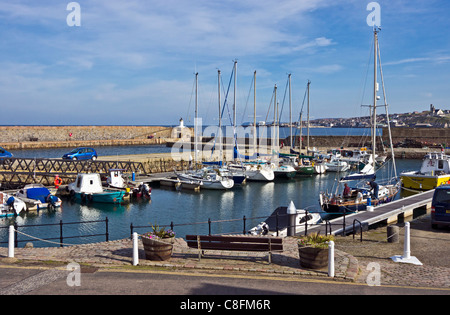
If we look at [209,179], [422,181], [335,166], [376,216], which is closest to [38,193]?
[209,179]

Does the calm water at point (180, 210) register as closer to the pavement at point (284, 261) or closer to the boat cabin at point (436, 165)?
the boat cabin at point (436, 165)

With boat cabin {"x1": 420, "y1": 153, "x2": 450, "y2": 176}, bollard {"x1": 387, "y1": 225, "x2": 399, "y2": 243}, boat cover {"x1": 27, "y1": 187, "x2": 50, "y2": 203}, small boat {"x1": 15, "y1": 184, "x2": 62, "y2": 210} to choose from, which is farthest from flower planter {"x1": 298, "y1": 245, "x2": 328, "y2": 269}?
boat cabin {"x1": 420, "y1": 153, "x2": 450, "y2": 176}

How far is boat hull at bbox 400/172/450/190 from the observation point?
37875mm

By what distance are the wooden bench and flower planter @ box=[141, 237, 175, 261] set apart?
0.64 metres

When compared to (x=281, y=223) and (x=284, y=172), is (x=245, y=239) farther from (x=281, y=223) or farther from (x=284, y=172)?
Result: (x=284, y=172)

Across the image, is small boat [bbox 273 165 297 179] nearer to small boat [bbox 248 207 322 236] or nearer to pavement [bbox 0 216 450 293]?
small boat [bbox 248 207 322 236]

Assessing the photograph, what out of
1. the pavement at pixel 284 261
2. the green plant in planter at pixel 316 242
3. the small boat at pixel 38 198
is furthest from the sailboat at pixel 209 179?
the green plant in planter at pixel 316 242

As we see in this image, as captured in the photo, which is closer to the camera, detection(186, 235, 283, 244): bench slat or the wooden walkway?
detection(186, 235, 283, 244): bench slat

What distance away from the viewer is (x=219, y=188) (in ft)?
138

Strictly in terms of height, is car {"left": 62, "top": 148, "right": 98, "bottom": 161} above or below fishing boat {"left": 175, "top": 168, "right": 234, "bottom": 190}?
above

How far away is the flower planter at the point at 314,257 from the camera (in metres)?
10.3

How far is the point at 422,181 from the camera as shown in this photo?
128 ft

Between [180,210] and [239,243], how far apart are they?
73.4 ft

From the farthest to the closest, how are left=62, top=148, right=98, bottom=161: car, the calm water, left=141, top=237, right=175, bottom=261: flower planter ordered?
left=62, top=148, right=98, bottom=161: car, the calm water, left=141, top=237, right=175, bottom=261: flower planter
